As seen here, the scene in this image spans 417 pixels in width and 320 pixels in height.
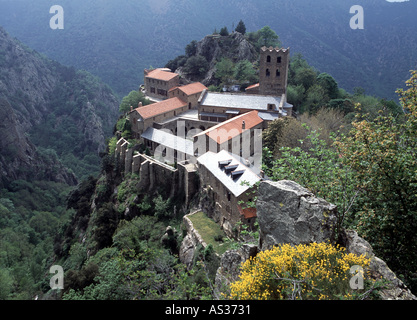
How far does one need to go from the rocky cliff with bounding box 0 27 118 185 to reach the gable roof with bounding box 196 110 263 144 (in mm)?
70013

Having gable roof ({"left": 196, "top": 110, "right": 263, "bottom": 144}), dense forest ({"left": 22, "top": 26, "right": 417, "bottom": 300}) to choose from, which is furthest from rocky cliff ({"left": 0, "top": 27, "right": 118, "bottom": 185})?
gable roof ({"left": 196, "top": 110, "right": 263, "bottom": 144})

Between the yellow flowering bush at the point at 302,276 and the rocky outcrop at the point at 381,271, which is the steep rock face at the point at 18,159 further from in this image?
the rocky outcrop at the point at 381,271

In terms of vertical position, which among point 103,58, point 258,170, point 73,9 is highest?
point 73,9

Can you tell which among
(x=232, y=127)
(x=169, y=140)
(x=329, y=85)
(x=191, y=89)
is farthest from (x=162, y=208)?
(x=329, y=85)

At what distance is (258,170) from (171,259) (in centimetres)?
1110

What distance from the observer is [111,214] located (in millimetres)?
43281

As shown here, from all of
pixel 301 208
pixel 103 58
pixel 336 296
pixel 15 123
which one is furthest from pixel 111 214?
pixel 103 58

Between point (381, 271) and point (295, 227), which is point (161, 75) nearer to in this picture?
point (295, 227)

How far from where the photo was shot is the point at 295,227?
13.2 meters

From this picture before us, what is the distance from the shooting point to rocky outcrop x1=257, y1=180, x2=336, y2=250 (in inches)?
496

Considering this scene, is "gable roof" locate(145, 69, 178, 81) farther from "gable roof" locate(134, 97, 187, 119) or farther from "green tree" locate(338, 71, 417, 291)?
"green tree" locate(338, 71, 417, 291)

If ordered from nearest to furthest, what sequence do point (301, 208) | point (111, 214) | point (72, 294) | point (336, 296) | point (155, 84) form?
point (336, 296) → point (301, 208) → point (72, 294) → point (111, 214) → point (155, 84)

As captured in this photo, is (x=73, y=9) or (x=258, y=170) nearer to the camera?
(x=258, y=170)
